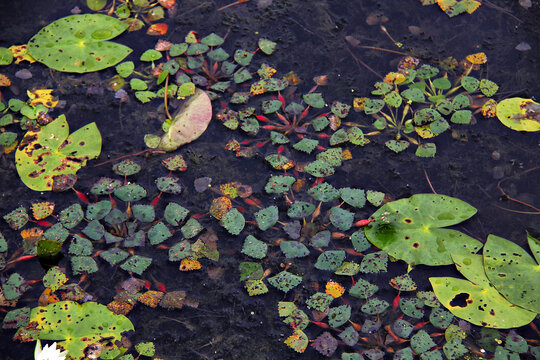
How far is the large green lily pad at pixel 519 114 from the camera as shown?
128 inches

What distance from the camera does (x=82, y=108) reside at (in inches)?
131

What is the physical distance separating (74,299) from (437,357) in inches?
71.9

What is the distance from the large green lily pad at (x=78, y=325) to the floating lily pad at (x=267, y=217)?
0.85 metres

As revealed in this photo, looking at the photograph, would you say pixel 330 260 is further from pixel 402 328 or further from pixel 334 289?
pixel 402 328

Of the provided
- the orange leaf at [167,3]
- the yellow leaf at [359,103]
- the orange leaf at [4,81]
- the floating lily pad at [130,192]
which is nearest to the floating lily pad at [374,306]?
the yellow leaf at [359,103]

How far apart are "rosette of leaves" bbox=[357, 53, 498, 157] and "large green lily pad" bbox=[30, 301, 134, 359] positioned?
6.12ft

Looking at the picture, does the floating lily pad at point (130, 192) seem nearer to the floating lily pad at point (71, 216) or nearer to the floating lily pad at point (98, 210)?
the floating lily pad at point (98, 210)

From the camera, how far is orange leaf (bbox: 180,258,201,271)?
9.11 ft

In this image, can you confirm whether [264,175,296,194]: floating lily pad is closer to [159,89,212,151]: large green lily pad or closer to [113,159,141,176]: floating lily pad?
[159,89,212,151]: large green lily pad

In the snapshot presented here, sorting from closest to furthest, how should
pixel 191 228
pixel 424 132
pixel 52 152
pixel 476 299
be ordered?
pixel 476 299 → pixel 191 228 → pixel 52 152 → pixel 424 132

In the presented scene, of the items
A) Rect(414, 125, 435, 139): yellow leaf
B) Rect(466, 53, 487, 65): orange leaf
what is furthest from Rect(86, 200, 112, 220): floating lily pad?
Rect(466, 53, 487, 65): orange leaf

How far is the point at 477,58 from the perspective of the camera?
3.53 metres

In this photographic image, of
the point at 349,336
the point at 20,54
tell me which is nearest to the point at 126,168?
the point at 20,54

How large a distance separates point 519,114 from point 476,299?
1.31 meters
